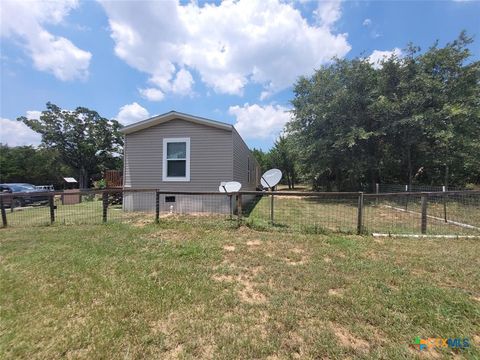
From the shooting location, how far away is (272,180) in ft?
23.3

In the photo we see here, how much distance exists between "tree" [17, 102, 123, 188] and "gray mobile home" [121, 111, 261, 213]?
2159cm

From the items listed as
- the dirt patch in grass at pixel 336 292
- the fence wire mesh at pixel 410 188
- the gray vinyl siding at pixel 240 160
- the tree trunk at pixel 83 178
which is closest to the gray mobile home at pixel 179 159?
the gray vinyl siding at pixel 240 160

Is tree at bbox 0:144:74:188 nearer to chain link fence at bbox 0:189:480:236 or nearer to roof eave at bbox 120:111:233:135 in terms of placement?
chain link fence at bbox 0:189:480:236

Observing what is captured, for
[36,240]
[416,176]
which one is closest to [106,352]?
[36,240]

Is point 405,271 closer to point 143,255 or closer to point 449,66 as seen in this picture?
point 143,255

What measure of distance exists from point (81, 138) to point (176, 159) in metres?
26.5

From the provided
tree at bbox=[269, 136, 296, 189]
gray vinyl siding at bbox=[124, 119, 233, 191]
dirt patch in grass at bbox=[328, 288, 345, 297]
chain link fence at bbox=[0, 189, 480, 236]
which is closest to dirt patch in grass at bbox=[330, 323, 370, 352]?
dirt patch in grass at bbox=[328, 288, 345, 297]

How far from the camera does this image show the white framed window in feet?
28.1

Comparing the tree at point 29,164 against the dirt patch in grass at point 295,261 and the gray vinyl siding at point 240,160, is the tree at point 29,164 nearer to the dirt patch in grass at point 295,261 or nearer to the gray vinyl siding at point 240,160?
the gray vinyl siding at point 240,160

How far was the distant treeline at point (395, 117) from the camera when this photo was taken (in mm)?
12695

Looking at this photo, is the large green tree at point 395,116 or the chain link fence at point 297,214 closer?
the chain link fence at point 297,214

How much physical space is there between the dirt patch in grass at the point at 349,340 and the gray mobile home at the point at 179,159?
20.7ft

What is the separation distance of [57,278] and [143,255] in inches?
45.3

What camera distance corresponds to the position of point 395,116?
13.3 m
